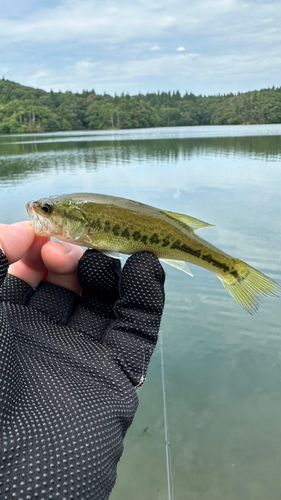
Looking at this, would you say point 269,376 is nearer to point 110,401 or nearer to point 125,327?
point 125,327

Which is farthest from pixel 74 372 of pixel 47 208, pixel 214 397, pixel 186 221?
pixel 214 397

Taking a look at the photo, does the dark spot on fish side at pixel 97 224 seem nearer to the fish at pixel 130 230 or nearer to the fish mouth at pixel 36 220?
the fish at pixel 130 230

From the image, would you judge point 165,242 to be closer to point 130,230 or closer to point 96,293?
point 130,230

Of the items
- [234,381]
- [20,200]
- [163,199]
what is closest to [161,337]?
[234,381]

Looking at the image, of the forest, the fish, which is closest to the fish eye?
the fish

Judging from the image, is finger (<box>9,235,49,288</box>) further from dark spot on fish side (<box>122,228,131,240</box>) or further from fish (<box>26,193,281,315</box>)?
dark spot on fish side (<box>122,228,131,240</box>)
